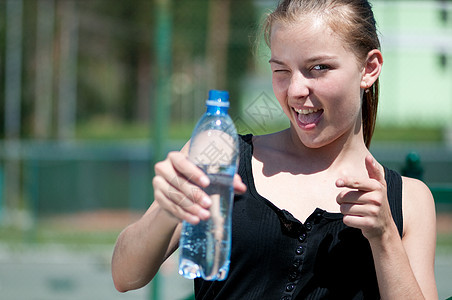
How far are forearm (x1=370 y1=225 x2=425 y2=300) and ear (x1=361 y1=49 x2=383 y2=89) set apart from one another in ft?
1.47

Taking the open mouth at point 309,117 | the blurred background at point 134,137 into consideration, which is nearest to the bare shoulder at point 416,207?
the open mouth at point 309,117

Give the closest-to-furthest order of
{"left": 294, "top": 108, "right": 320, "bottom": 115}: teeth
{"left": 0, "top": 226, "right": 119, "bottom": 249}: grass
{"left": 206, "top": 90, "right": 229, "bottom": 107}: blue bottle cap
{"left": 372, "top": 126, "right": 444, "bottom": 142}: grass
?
{"left": 206, "top": 90, "right": 229, "bottom": 107}: blue bottle cap
{"left": 294, "top": 108, "right": 320, "bottom": 115}: teeth
{"left": 0, "top": 226, "right": 119, "bottom": 249}: grass
{"left": 372, "top": 126, "right": 444, "bottom": 142}: grass

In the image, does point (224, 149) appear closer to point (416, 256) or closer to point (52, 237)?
point (416, 256)

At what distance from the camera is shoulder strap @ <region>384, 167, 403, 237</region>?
5.41 feet

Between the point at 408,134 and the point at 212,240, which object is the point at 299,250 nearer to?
the point at 212,240

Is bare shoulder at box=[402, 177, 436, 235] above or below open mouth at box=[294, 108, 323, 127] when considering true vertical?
below

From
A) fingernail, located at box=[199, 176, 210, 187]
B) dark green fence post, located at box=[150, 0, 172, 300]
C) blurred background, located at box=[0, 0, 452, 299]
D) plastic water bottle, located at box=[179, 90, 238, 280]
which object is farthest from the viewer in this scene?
blurred background, located at box=[0, 0, 452, 299]

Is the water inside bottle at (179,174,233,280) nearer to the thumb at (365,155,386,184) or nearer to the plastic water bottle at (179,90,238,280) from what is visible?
the plastic water bottle at (179,90,238,280)

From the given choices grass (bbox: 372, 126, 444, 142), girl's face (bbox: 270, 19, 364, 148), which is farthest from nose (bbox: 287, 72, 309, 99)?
grass (bbox: 372, 126, 444, 142)

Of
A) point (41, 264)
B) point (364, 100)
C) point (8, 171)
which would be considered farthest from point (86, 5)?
point (364, 100)

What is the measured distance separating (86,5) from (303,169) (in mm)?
23257

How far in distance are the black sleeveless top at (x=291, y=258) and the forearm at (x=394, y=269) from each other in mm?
139

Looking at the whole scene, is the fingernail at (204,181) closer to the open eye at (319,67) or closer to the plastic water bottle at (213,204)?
the plastic water bottle at (213,204)

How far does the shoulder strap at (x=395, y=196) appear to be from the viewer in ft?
5.41
